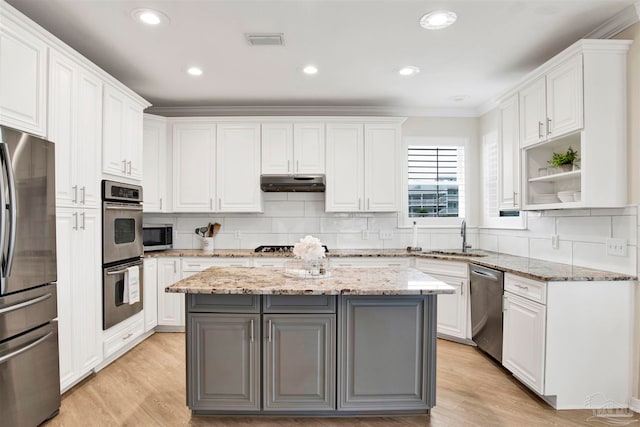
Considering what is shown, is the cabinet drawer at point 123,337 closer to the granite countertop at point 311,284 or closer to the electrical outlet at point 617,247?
the granite countertop at point 311,284

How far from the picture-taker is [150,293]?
3.85 meters

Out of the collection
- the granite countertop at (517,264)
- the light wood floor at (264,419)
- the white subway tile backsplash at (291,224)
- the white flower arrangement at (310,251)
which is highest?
the white subway tile backsplash at (291,224)

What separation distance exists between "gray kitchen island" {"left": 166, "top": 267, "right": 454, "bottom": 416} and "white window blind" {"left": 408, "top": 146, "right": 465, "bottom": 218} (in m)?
2.60

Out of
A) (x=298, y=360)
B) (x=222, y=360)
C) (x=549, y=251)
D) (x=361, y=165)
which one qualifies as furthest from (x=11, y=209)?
(x=549, y=251)

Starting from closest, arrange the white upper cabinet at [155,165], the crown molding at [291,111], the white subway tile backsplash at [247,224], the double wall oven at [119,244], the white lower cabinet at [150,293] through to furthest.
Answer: the double wall oven at [119,244] → the white lower cabinet at [150,293] → the white upper cabinet at [155,165] → the crown molding at [291,111] → the white subway tile backsplash at [247,224]

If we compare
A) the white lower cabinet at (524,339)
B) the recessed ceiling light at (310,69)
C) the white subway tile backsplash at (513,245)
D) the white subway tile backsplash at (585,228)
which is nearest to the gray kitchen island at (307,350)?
the white lower cabinet at (524,339)

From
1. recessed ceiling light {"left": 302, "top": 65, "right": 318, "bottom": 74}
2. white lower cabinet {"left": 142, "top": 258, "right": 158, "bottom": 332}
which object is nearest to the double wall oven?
white lower cabinet {"left": 142, "top": 258, "right": 158, "bottom": 332}

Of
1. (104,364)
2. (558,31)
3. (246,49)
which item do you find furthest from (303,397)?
(558,31)

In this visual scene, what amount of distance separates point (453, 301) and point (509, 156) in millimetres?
1580

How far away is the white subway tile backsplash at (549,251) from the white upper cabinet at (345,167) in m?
1.86

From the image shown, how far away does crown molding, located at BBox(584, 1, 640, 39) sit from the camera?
2369mm

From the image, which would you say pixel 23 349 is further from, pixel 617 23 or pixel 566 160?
pixel 617 23

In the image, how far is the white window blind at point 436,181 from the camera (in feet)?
15.2

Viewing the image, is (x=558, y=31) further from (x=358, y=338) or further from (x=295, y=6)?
(x=358, y=338)
